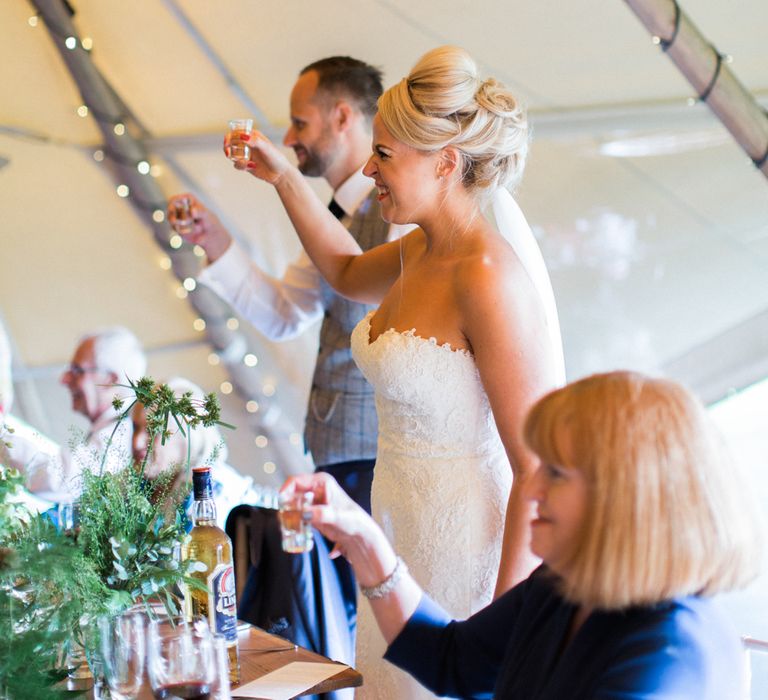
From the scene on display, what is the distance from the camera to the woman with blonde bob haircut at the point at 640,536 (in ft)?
3.57

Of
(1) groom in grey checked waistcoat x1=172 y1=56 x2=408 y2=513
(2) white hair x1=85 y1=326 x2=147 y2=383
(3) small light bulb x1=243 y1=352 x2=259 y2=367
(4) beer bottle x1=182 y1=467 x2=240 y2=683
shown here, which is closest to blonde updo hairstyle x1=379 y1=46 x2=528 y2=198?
(1) groom in grey checked waistcoat x1=172 y1=56 x2=408 y2=513

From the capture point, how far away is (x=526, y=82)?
160 inches

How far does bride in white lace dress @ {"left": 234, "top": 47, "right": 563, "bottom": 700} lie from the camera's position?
2.02m

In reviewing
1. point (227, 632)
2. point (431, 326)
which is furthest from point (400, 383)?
point (227, 632)

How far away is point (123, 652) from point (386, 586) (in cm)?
38

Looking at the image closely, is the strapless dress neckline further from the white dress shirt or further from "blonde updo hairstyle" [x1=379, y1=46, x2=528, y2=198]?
the white dress shirt

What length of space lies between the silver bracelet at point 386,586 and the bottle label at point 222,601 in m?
0.23

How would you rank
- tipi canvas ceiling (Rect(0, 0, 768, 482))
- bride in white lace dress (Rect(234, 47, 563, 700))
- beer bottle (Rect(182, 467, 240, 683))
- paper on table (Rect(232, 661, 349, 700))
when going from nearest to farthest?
1. paper on table (Rect(232, 661, 349, 700))
2. beer bottle (Rect(182, 467, 240, 683))
3. bride in white lace dress (Rect(234, 47, 563, 700))
4. tipi canvas ceiling (Rect(0, 0, 768, 482))

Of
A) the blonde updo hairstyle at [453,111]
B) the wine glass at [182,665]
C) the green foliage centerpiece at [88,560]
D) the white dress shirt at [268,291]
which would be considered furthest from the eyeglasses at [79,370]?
the wine glass at [182,665]

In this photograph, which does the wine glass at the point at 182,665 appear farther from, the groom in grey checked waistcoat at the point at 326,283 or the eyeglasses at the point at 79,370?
the eyeglasses at the point at 79,370

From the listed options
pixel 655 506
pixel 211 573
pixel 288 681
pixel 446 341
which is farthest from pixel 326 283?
pixel 655 506

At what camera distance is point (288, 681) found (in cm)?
152

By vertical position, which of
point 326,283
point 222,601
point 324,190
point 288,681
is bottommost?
point 288,681

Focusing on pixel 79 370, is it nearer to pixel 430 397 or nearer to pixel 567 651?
pixel 430 397
